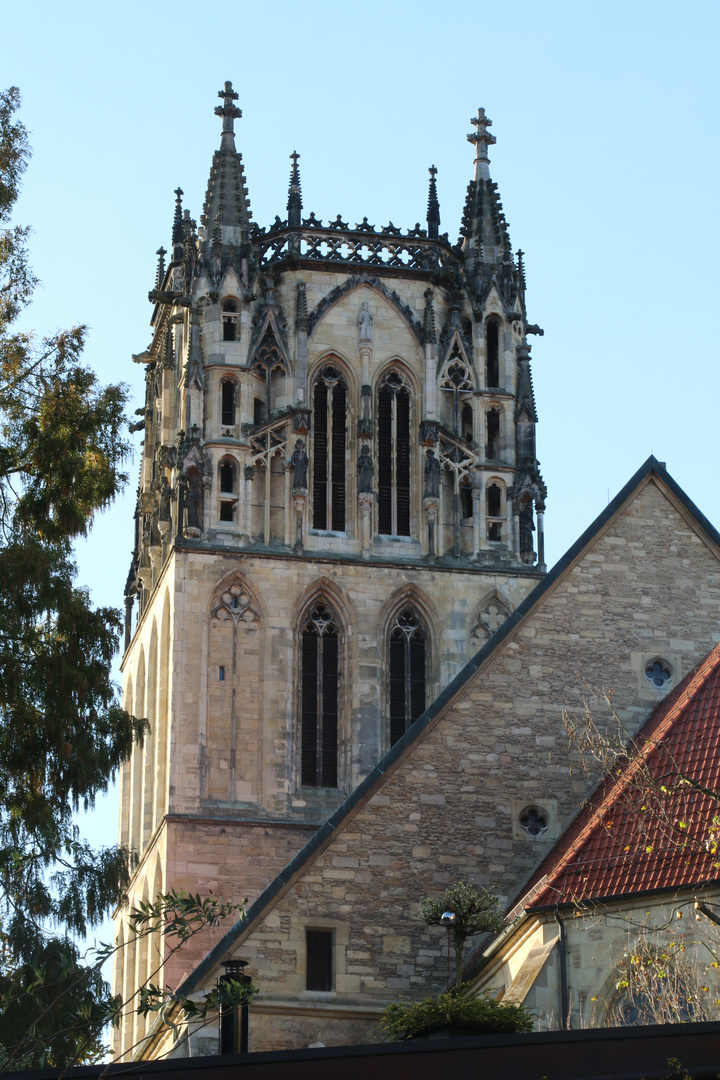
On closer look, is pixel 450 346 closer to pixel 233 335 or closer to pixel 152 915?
pixel 233 335

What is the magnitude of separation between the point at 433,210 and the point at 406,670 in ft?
31.8

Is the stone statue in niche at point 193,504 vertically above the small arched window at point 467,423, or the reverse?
the small arched window at point 467,423

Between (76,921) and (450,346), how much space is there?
21.5m

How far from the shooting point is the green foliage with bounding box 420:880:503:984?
27.5m

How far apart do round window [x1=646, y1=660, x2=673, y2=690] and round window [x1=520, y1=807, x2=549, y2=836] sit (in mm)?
2423

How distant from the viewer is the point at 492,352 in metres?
44.8

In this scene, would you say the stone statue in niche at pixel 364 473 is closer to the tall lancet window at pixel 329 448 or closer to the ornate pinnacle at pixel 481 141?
the tall lancet window at pixel 329 448

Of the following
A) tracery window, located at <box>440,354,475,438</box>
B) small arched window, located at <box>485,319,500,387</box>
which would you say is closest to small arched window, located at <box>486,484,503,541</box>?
tracery window, located at <box>440,354,475,438</box>

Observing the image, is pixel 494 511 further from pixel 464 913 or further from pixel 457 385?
pixel 464 913

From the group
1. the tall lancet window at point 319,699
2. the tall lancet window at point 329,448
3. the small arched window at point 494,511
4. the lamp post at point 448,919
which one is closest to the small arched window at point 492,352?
the small arched window at point 494,511

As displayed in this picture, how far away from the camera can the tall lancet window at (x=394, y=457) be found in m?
42.9

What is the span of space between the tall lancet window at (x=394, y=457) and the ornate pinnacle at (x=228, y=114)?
5.61 m

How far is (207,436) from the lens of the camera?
42406mm

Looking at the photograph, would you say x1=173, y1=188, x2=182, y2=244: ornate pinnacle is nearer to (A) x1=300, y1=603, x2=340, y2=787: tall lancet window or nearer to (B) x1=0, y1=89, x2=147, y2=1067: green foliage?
(A) x1=300, y1=603, x2=340, y2=787: tall lancet window
